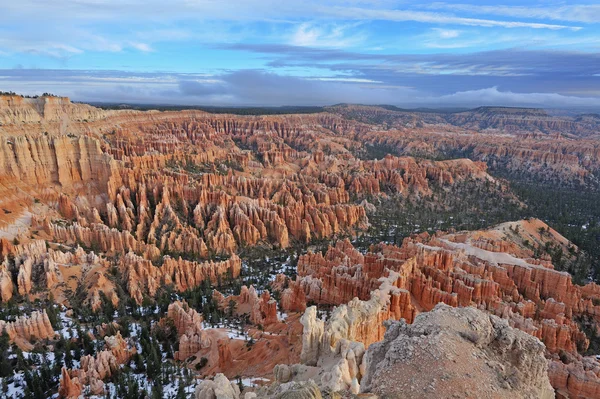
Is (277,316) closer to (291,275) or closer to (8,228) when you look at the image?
(291,275)

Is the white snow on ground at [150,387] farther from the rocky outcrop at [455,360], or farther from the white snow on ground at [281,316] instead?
the rocky outcrop at [455,360]

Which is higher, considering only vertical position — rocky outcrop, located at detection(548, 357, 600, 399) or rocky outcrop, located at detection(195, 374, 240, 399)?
rocky outcrop, located at detection(195, 374, 240, 399)

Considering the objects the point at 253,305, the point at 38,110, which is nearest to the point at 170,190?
the point at 253,305

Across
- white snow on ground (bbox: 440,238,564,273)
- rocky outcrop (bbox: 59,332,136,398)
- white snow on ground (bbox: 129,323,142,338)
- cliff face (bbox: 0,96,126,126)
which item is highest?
cliff face (bbox: 0,96,126,126)

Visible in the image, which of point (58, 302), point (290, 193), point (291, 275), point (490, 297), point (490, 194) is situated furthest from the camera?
point (490, 194)

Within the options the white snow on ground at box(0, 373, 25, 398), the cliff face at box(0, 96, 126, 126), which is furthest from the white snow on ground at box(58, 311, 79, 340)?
the cliff face at box(0, 96, 126, 126)

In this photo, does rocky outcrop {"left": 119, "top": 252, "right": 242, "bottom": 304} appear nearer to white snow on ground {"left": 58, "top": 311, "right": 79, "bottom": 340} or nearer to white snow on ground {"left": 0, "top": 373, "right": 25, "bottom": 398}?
white snow on ground {"left": 58, "top": 311, "right": 79, "bottom": 340}

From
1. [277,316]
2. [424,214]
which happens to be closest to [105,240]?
[277,316]
